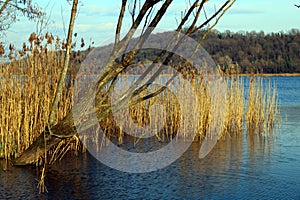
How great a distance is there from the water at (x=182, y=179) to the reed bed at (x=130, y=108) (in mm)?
571

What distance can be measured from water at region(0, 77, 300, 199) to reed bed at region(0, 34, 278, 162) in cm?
57

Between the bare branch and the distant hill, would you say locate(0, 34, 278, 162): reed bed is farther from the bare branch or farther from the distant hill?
the distant hill

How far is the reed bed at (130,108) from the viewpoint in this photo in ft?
17.6

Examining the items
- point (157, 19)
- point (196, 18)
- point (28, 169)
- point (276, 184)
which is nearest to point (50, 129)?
point (28, 169)

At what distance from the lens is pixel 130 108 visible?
25.4 ft

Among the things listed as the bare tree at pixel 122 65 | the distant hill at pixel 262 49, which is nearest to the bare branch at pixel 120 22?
the bare tree at pixel 122 65

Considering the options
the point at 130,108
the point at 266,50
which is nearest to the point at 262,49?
the point at 266,50

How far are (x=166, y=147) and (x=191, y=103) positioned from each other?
102cm

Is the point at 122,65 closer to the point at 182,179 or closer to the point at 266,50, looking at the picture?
the point at 182,179

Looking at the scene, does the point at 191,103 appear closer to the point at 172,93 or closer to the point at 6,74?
the point at 172,93

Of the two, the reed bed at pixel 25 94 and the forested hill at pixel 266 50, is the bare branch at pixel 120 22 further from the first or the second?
the forested hill at pixel 266 50

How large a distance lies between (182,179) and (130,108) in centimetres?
318

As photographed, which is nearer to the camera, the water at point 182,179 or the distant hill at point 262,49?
the water at point 182,179

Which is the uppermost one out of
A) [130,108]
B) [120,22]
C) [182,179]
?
[120,22]
